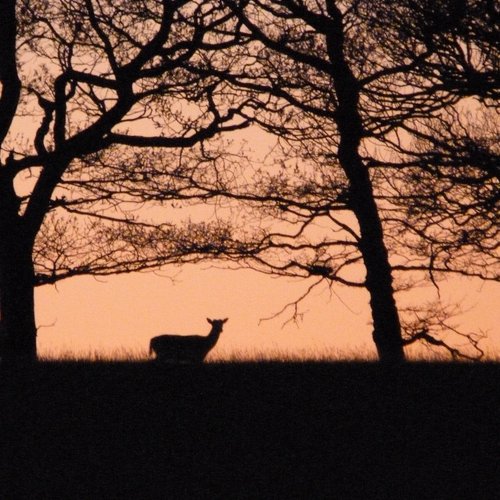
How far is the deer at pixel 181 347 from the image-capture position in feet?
66.8

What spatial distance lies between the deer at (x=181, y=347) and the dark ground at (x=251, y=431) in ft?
11.6

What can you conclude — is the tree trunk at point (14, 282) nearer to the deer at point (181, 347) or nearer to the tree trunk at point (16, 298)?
the tree trunk at point (16, 298)

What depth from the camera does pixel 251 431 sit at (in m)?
13.5

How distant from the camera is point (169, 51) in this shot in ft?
70.1

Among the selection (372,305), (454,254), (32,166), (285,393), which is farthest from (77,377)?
(454,254)

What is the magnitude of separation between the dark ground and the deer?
3.54 metres

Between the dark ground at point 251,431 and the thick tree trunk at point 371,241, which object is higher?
the thick tree trunk at point 371,241

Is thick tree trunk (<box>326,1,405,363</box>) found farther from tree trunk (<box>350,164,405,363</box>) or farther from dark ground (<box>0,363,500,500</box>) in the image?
dark ground (<box>0,363,500,500</box>)

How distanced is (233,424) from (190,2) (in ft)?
35.3

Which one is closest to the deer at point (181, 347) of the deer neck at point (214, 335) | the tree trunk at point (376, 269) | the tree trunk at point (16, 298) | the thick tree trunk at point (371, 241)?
the deer neck at point (214, 335)

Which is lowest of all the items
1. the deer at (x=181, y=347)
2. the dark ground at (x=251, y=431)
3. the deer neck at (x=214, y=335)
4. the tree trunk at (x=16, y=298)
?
the dark ground at (x=251, y=431)

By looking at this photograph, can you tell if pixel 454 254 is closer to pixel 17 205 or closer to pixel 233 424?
pixel 17 205

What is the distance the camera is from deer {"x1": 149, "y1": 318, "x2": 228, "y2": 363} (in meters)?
20.4

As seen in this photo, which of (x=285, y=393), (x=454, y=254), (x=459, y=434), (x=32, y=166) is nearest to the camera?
(x=459, y=434)
